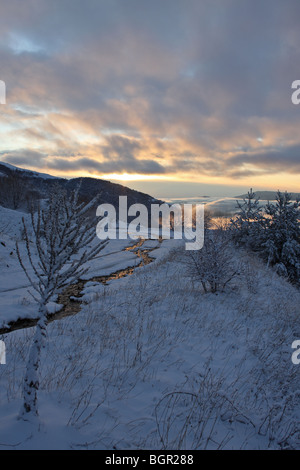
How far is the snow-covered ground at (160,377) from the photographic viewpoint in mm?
3264

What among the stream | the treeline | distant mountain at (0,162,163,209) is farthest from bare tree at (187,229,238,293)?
distant mountain at (0,162,163,209)

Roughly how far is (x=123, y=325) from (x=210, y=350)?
242cm

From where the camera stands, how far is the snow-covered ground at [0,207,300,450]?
10.7 feet

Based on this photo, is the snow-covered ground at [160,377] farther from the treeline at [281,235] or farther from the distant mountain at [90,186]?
the distant mountain at [90,186]

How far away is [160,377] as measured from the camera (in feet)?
15.1

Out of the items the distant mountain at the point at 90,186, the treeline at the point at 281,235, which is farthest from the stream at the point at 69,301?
the distant mountain at the point at 90,186

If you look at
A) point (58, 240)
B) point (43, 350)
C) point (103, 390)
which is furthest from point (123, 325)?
point (58, 240)

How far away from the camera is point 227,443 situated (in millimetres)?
3377

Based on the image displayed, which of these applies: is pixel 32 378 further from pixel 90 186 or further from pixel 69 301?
pixel 90 186

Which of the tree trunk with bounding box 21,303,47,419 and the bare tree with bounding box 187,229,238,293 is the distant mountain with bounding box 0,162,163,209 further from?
the tree trunk with bounding box 21,303,47,419

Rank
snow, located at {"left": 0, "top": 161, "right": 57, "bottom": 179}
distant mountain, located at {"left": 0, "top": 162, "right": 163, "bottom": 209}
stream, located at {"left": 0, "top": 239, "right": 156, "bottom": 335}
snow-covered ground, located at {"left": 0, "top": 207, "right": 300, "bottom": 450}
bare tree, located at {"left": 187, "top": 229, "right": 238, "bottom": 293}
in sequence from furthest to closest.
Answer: snow, located at {"left": 0, "top": 161, "right": 57, "bottom": 179} → distant mountain, located at {"left": 0, "top": 162, "right": 163, "bottom": 209} → bare tree, located at {"left": 187, "top": 229, "right": 238, "bottom": 293} → stream, located at {"left": 0, "top": 239, "right": 156, "bottom": 335} → snow-covered ground, located at {"left": 0, "top": 207, "right": 300, "bottom": 450}

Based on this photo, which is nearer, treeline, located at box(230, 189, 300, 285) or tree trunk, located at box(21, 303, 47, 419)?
tree trunk, located at box(21, 303, 47, 419)

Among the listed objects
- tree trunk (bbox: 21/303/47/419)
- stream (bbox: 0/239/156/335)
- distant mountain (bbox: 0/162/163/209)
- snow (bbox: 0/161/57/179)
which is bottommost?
stream (bbox: 0/239/156/335)

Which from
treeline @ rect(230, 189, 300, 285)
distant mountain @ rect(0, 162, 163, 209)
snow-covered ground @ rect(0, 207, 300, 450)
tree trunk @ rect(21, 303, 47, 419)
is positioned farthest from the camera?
distant mountain @ rect(0, 162, 163, 209)
